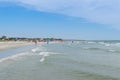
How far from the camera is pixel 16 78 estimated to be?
56.9 feet

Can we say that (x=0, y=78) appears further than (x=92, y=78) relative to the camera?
No

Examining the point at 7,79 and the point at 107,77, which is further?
the point at 107,77

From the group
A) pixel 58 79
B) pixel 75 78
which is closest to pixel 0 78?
pixel 58 79

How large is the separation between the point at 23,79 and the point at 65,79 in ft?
8.08

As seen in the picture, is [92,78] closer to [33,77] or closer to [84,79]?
[84,79]

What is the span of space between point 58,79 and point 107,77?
3282 millimetres

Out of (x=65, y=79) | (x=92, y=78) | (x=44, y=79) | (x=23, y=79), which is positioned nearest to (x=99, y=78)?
(x=92, y=78)

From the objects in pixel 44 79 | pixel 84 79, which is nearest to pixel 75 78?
pixel 84 79

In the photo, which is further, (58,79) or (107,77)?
(107,77)

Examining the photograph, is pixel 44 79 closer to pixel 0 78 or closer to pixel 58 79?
pixel 58 79

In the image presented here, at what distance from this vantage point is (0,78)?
17.0 meters

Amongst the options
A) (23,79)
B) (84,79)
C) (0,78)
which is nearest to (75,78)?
(84,79)

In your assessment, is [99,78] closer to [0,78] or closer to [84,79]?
[84,79]

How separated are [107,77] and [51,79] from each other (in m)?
3.67
